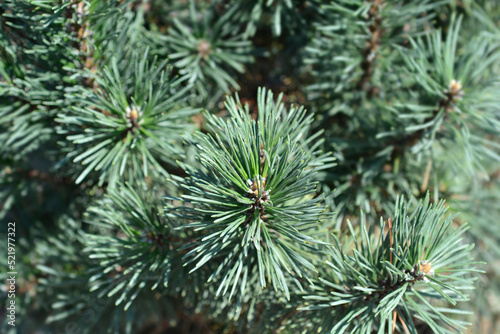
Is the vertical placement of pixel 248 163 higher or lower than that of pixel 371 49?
lower

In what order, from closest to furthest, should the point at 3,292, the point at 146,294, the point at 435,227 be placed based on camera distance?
the point at 435,227 → the point at 146,294 → the point at 3,292

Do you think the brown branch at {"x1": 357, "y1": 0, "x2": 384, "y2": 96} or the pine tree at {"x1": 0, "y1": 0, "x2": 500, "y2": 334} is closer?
the pine tree at {"x1": 0, "y1": 0, "x2": 500, "y2": 334}

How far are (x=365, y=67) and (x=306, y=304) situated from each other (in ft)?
1.23

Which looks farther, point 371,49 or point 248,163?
point 371,49

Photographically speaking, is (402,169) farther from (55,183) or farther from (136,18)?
(55,183)

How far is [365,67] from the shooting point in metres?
0.63

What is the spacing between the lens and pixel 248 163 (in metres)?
0.42

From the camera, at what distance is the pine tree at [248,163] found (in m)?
0.43

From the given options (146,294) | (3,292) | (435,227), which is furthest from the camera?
(3,292)

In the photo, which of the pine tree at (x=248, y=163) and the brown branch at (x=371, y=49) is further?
the brown branch at (x=371, y=49)

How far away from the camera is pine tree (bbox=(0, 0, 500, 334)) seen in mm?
430

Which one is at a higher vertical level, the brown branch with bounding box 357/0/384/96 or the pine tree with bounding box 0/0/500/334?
the brown branch with bounding box 357/0/384/96

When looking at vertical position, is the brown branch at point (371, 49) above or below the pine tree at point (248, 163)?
above

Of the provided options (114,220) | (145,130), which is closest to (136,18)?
(145,130)
